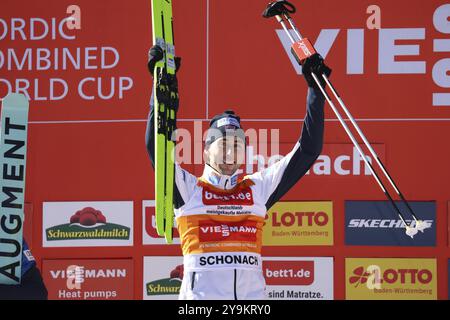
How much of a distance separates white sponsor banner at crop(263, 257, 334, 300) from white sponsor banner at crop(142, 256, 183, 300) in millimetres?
542

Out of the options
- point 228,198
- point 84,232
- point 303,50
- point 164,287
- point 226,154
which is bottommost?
point 164,287

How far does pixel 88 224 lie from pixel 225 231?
84.2 inches

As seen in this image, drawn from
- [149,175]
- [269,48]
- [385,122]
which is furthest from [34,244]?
[385,122]

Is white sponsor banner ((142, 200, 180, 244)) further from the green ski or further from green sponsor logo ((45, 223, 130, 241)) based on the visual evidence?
the green ski

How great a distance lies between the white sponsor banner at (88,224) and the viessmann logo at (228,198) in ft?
6.38

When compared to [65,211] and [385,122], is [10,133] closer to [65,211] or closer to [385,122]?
[65,211]

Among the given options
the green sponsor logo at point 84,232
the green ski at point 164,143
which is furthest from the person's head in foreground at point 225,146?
the green sponsor logo at point 84,232

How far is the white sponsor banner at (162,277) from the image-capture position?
5.82 m

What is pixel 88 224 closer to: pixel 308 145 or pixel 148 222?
pixel 148 222

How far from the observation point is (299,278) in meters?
5.74

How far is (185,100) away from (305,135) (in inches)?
79.2

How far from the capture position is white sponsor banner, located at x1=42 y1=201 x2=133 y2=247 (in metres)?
5.87

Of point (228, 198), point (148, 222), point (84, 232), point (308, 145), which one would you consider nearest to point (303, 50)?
point (308, 145)

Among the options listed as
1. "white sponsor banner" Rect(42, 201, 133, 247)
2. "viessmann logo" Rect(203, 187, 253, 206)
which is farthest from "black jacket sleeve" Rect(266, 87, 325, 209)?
"white sponsor banner" Rect(42, 201, 133, 247)
